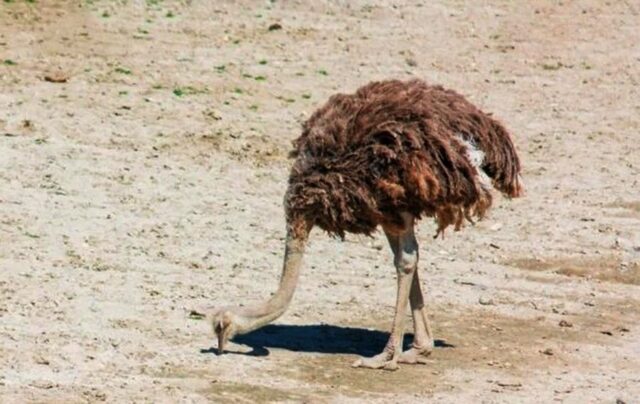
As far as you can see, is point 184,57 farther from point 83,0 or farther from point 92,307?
point 92,307

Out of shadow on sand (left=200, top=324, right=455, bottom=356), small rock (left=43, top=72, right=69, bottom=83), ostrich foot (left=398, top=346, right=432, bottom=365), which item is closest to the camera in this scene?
ostrich foot (left=398, top=346, right=432, bottom=365)

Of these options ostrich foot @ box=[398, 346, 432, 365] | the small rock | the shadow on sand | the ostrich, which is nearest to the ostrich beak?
the ostrich

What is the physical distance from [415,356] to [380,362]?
0.29m

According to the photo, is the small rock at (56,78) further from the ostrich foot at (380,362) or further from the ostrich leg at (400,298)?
the ostrich foot at (380,362)

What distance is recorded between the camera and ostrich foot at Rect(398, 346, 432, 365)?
918 centimetres

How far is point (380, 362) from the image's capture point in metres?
Result: 9.02

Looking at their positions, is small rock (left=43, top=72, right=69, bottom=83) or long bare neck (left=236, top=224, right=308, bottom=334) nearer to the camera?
long bare neck (left=236, top=224, right=308, bottom=334)

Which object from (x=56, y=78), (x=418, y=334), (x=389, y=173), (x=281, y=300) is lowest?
(x=418, y=334)

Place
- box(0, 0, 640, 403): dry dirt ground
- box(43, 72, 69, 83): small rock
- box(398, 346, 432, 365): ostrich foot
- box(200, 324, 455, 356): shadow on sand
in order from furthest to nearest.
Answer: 1. box(43, 72, 69, 83): small rock
2. box(200, 324, 455, 356): shadow on sand
3. box(398, 346, 432, 365): ostrich foot
4. box(0, 0, 640, 403): dry dirt ground

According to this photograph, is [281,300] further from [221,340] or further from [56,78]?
[56,78]

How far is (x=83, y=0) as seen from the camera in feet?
54.0

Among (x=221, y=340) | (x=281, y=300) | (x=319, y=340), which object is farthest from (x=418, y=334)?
(x=221, y=340)

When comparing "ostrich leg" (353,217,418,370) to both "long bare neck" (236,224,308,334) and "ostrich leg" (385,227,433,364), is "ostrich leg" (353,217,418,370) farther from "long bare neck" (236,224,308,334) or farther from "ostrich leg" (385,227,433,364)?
"long bare neck" (236,224,308,334)

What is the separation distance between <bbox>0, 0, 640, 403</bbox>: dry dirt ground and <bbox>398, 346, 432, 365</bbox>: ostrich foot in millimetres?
68
